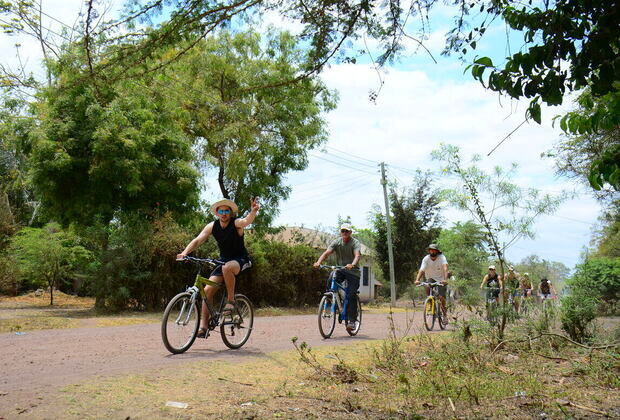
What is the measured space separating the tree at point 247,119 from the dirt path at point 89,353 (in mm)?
11473

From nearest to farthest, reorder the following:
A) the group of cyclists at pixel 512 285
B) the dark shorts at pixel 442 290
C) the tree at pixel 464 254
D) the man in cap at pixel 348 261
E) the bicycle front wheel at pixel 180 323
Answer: the bicycle front wheel at pixel 180 323
the group of cyclists at pixel 512 285
the man in cap at pixel 348 261
the dark shorts at pixel 442 290
the tree at pixel 464 254

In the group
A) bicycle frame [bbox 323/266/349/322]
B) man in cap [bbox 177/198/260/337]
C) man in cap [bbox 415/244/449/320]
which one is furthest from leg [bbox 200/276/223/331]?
man in cap [bbox 415/244/449/320]

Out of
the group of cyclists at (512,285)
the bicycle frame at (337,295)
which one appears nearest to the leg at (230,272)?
the bicycle frame at (337,295)

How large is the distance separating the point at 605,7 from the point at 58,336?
10213 mm

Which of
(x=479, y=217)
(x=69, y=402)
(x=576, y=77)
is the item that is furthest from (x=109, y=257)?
(x=576, y=77)

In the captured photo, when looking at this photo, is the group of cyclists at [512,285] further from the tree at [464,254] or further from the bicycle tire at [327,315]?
the tree at [464,254]

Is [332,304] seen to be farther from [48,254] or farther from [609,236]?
[609,236]

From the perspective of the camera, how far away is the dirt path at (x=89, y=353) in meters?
5.96

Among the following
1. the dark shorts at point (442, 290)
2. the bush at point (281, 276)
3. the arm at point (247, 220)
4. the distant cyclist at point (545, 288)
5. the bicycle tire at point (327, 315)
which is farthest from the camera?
the bush at point (281, 276)

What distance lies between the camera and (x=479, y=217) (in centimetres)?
948

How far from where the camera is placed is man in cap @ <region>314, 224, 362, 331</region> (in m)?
11.2

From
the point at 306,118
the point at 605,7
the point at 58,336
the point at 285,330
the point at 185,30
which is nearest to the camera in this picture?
the point at 605,7

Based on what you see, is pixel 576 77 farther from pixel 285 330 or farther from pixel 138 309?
pixel 138 309

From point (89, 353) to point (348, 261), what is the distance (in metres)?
4.66
